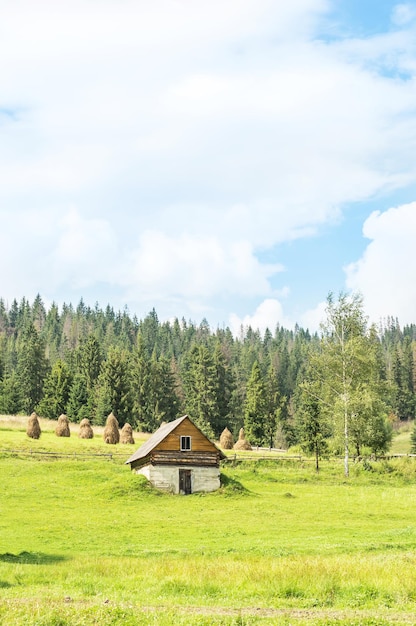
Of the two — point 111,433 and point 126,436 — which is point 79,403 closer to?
point 126,436

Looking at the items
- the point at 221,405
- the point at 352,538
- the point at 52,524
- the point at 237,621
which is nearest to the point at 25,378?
the point at 221,405

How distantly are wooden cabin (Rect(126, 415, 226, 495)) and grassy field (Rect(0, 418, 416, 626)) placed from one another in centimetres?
171

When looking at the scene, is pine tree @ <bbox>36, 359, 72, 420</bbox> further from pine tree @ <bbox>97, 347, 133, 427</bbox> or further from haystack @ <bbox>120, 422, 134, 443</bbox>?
haystack @ <bbox>120, 422, 134, 443</bbox>

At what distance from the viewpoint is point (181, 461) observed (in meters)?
53.3

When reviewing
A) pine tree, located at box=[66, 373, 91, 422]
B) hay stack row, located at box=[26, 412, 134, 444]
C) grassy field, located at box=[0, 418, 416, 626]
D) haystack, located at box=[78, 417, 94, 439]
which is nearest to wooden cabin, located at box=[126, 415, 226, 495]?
grassy field, located at box=[0, 418, 416, 626]

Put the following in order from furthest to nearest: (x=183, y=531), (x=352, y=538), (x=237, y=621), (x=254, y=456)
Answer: (x=254, y=456), (x=183, y=531), (x=352, y=538), (x=237, y=621)

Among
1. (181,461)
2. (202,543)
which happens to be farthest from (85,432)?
(202,543)

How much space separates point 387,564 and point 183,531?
666 inches

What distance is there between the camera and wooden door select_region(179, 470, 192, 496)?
52.2 meters

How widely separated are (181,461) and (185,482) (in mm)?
1645

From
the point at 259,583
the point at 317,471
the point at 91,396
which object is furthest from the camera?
the point at 91,396

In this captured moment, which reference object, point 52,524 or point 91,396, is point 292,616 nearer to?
point 52,524

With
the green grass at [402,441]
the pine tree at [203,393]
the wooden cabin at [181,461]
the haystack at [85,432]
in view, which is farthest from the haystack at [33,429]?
the green grass at [402,441]

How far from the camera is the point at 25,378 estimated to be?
4230 inches
